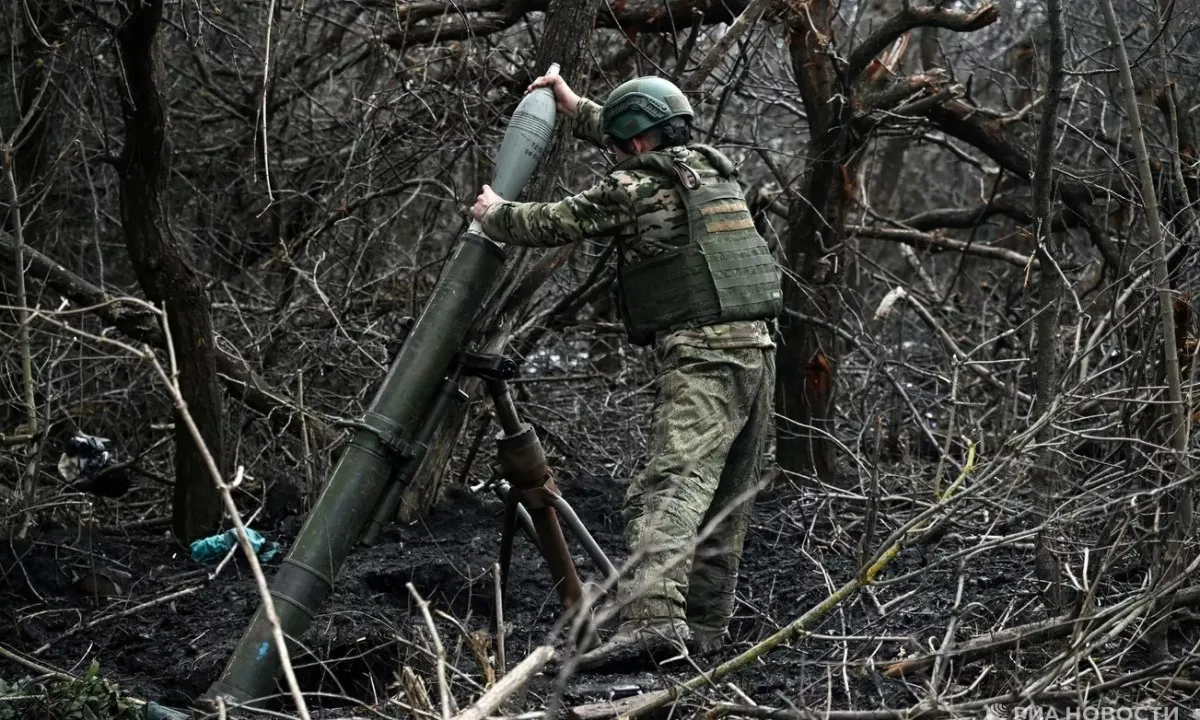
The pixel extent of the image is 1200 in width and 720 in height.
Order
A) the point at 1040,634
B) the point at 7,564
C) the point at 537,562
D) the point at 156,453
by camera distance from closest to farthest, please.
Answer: the point at 1040,634 → the point at 7,564 → the point at 537,562 → the point at 156,453

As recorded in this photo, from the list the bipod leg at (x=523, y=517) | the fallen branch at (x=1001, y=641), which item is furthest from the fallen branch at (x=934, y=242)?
the fallen branch at (x=1001, y=641)

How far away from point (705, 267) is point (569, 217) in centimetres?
54

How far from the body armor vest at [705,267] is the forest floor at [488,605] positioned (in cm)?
109

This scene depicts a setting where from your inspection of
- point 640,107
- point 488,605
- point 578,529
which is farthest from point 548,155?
point 488,605

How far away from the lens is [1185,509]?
13.4 ft

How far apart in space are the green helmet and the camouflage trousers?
0.76 meters

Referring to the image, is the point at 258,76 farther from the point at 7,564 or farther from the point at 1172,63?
the point at 1172,63

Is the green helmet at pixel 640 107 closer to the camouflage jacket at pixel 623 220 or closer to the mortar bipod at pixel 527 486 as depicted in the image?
the camouflage jacket at pixel 623 220

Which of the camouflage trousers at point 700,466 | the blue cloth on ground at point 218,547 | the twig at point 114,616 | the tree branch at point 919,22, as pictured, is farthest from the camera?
the tree branch at point 919,22

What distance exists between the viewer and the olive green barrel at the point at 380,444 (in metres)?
4.24

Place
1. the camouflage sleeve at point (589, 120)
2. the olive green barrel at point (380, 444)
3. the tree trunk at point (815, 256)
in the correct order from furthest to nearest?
the tree trunk at point (815, 256)
the camouflage sleeve at point (589, 120)
the olive green barrel at point (380, 444)

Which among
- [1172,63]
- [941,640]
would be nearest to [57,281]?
[941,640]

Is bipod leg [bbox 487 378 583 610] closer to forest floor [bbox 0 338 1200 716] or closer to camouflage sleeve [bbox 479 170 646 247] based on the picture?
forest floor [bbox 0 338 1200 716]

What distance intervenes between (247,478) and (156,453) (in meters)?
1.08
